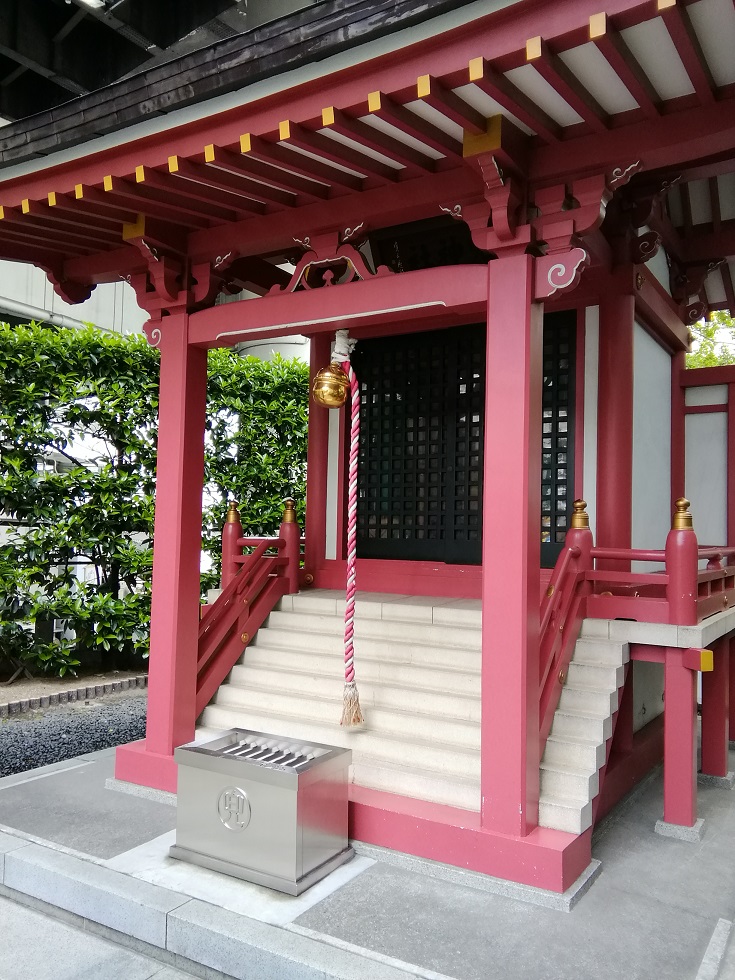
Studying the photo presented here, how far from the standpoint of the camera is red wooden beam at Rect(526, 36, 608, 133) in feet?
9.11

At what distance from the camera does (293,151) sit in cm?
380

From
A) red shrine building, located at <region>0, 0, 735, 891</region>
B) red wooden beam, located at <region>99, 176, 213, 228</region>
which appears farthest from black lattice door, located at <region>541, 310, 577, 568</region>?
red wooden beam, located at <region>99, 176, 213, 228</region>

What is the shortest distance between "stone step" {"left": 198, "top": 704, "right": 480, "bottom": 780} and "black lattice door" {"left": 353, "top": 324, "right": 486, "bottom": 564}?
188 cm

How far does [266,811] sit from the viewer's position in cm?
349

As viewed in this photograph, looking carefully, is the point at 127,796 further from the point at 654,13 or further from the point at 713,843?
the point at 654,13

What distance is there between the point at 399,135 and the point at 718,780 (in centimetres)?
469

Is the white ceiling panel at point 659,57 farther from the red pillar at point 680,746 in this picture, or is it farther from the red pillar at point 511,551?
the red pillar at point 680,746

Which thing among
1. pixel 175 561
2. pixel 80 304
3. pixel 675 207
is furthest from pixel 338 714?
pixel 80 304

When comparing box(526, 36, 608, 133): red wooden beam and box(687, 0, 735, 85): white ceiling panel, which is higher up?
box(687, 0, 735, 85): white ceiling panel

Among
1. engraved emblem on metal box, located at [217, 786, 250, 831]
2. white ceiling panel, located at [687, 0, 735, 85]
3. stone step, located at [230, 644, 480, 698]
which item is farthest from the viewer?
stone step, located at [230, 644, 480, 698]

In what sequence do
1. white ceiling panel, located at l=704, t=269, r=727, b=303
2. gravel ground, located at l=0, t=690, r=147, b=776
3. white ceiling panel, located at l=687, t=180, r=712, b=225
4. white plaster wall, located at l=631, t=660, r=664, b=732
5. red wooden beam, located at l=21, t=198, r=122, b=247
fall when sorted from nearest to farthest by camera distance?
red wooden beam, located at l=21, t=198, r=122, b=247 → gravel ground, located at l=0, t=690, r=147, b=776 → white plaster wall, located at l=631, t=660, r=664, b=732 → white ceiling panel, located at l=687, t=180, r=712, b=225 → white ceiling panel, located at l=704, t=269, r=727, b=303

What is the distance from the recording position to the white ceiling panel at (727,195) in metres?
5.62

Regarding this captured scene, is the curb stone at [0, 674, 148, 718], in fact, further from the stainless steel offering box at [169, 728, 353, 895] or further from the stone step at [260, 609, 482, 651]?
the stainless steel offering box at [169, 728, 353, 895]

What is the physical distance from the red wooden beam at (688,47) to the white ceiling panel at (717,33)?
25 mm
